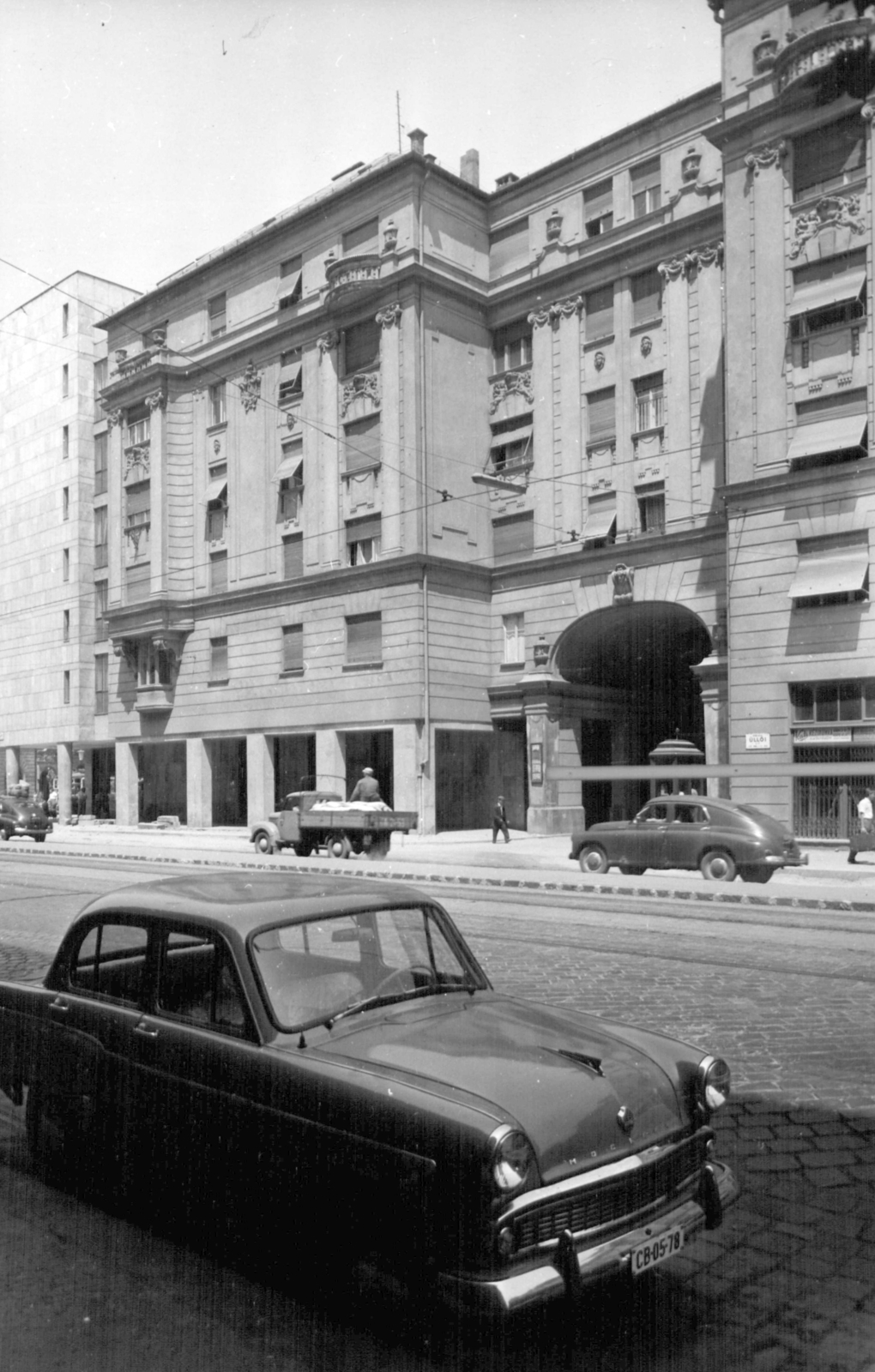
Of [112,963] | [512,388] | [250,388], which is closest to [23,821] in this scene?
[250,388]

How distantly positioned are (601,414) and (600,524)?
3.34 m

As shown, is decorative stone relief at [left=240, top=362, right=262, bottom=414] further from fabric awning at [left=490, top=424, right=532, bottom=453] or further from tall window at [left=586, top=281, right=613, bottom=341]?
tall window at [left=586, top=281, right=613, bottom=341]

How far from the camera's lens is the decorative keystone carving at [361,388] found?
34.3 m

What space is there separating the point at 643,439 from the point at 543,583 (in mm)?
5409

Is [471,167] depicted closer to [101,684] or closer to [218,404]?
[218,404]

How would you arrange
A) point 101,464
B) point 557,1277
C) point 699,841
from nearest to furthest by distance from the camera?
point 557,1277 < point 699,841 < point 101,464

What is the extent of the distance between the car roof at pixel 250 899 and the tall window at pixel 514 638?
3020cm

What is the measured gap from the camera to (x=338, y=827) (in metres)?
24.1

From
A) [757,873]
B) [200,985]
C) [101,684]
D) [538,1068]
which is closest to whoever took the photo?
[538,1068]

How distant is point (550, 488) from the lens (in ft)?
110

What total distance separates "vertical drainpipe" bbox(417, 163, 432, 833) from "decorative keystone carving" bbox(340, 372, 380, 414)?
5.41 ft

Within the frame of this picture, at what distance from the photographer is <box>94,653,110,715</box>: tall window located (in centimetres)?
4756

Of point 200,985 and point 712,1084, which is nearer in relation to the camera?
point 712,1084

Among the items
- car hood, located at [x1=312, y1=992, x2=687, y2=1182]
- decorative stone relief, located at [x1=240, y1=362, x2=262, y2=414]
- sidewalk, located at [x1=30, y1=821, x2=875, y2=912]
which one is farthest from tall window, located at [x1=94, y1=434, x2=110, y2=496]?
car hood, located at [x1=312, y1=992, x2=687, y2=1182]
